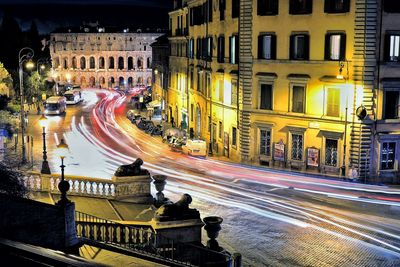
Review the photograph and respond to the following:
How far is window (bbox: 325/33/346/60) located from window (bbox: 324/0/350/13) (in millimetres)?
1491

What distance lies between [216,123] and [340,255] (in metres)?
28.2

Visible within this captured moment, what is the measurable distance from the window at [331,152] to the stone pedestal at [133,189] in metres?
16.7

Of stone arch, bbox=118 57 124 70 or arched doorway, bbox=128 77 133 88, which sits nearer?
stone arch, bbox=118 57 124 70

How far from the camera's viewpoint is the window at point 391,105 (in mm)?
36500

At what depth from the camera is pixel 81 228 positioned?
1767 centimetres

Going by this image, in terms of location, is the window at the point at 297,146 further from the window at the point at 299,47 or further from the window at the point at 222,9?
the window at the point at 222,9

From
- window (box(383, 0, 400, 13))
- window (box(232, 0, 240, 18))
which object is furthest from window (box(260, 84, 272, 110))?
window (box(383, 0, 400, 13))

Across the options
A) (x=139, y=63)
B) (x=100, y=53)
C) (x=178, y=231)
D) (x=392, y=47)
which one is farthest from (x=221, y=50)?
(x=100, y=53)

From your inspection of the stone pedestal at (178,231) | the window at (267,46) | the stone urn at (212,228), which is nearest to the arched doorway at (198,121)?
the window at (267,46)

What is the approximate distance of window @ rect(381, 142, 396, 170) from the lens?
36.8m

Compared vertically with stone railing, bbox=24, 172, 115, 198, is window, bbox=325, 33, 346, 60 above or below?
above

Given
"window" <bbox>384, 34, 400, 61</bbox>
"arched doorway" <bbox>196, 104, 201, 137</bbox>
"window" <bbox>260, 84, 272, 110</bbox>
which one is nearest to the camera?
"window" <bbox>384, 34, 400, 61</bbox>

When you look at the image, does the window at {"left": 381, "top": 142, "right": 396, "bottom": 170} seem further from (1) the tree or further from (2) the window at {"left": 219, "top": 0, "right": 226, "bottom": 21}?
(1) the tree

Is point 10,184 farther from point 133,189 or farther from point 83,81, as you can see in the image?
point 83,81
